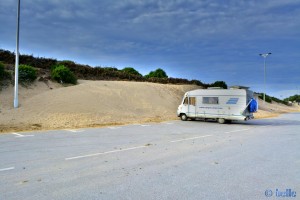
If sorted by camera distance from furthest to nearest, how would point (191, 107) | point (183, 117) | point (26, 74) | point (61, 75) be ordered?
point (61, 75), point (26, 74), point (183, 117), point (191, 107)

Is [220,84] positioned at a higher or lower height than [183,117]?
higher

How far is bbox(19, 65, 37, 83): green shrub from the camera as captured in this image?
2506 centimetres

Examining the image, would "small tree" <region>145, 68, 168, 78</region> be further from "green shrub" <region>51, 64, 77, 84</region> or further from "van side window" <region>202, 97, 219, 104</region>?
"van side window" <region>202, 97, 219, 104</region>

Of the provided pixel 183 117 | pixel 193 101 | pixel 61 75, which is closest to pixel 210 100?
pixel 193 101

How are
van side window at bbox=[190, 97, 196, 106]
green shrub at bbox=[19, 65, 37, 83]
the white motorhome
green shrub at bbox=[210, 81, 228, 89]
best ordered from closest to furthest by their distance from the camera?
1. the white motorhome
2. van side window at bbox=[190, 97, 196, 106]
3. green shrub at bbox=[19, 65, 37, 83]
4. green shrub at bbox=[210, 81, 228, 89]

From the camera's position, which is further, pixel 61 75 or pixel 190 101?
pixel 61 75

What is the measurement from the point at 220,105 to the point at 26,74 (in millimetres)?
17363

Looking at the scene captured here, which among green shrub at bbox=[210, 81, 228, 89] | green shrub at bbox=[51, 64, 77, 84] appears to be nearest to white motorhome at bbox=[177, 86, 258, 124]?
green shrub at bbox=[51, 64, 77, 84]

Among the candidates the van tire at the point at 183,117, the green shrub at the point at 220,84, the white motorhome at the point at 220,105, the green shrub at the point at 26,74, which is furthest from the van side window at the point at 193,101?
the green shrub at the point at 220,84

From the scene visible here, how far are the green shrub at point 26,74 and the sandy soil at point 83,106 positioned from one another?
694mm

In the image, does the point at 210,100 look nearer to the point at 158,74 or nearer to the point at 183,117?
the point at 183,117

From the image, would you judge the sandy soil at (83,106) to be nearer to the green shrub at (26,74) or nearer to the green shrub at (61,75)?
the green shrub at (26,74)

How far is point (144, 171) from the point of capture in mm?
6668

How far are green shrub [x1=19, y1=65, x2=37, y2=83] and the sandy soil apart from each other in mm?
694
